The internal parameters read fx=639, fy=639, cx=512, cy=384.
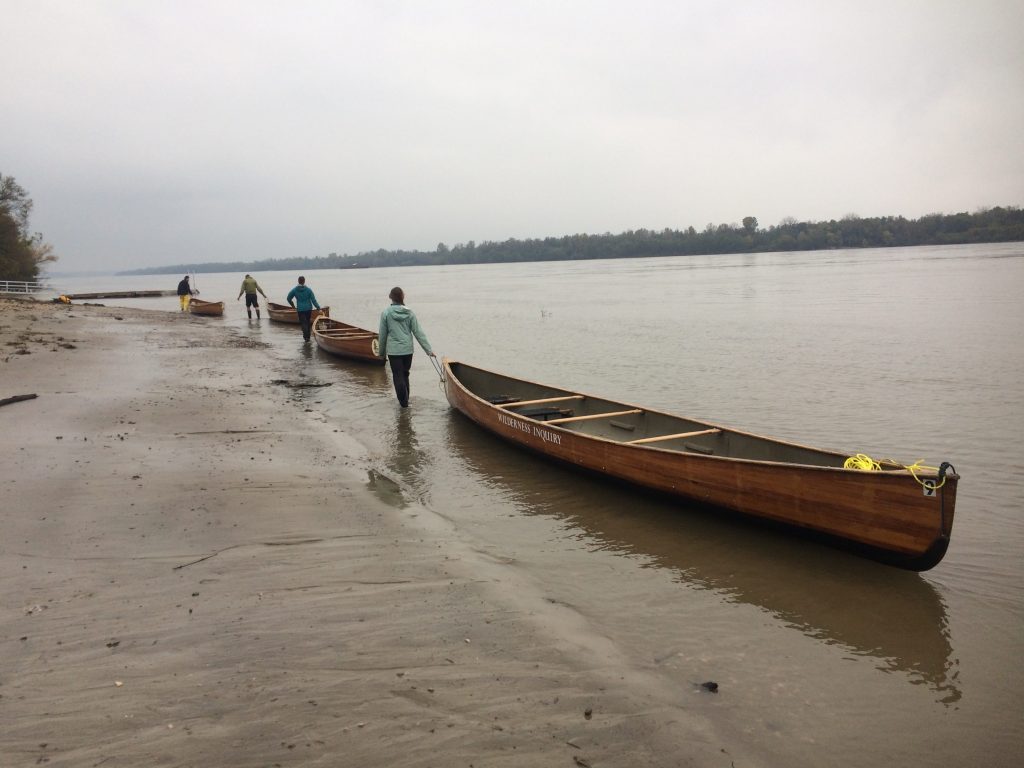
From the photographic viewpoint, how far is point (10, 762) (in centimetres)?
276

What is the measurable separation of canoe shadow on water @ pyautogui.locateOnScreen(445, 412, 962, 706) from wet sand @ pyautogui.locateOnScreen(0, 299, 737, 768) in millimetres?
1412

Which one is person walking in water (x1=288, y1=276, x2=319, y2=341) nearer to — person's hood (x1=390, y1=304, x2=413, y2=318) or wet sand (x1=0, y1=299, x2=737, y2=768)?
person's hood (x1=390, y1=304, x2=413, y2=318)

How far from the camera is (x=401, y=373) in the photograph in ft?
37.6

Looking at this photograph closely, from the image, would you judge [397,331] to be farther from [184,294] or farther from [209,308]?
[184,294]

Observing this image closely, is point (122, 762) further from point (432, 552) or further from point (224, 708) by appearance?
point (432, 552)

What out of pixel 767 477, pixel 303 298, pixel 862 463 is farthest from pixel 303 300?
pixel 862 463

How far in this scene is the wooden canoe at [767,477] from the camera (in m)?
4.89

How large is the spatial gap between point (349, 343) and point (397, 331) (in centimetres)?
705

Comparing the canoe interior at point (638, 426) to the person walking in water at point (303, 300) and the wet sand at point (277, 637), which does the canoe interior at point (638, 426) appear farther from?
the person walking in water at point (303, 300)

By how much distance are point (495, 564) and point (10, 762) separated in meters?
3.25

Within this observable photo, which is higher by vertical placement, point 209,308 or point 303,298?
point 303,298

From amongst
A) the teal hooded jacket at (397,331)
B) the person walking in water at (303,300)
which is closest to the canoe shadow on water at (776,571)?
the teal hooded jacket at (397,331)

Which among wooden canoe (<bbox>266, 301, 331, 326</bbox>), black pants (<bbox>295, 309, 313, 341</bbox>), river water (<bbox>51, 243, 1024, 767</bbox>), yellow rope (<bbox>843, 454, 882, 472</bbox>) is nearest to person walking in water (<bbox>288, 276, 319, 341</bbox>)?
black pants (<bbox>295, 309, 313, 341</bbox>)

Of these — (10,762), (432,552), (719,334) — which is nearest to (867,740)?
(432,552)
